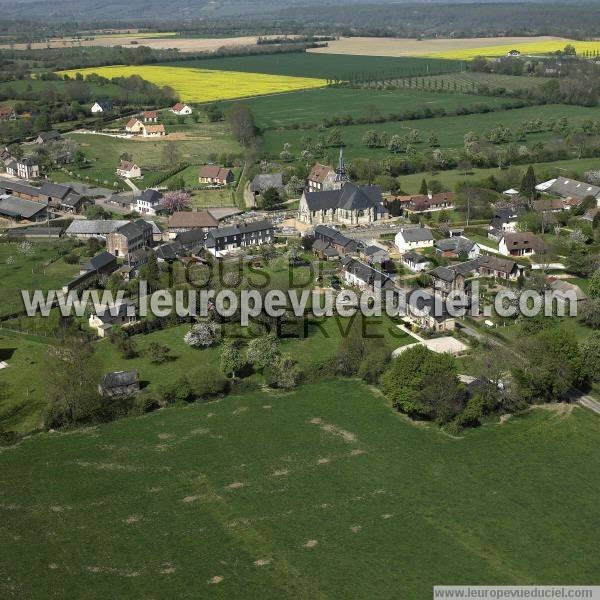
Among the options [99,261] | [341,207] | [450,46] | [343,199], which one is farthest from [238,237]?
[450,46]

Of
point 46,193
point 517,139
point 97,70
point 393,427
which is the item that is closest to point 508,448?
point 393,427

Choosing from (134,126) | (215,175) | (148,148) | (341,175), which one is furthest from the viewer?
(134,126)

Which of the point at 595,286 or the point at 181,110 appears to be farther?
the point at 181,110

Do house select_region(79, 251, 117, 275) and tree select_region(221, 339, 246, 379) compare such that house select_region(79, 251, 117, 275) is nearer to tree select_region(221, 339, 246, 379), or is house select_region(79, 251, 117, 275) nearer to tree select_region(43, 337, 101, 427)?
tree select_region(43, 337, 101, 427)

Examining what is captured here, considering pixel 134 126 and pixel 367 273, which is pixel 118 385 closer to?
pixel 367 273

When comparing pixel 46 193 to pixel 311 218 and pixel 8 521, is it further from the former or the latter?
pixel 8 521

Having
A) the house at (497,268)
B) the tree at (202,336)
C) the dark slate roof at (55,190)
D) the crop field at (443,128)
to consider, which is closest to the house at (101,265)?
the tree at (202,336)

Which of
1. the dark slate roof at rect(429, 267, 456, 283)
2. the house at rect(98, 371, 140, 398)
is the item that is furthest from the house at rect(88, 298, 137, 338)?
the dark slate roof at rect(429, 267, 456, 283)
